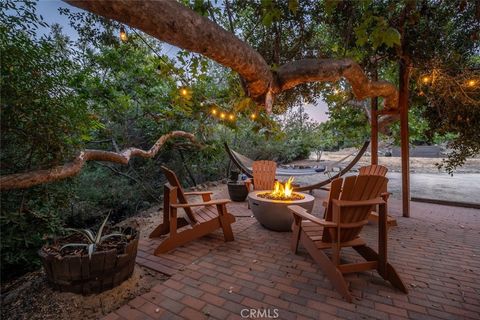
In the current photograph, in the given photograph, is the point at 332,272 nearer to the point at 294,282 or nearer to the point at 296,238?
the point at 294,282

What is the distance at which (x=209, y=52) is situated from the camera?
4.75 ft

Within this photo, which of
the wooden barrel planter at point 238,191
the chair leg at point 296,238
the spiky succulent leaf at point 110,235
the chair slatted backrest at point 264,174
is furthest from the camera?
the wooden barrel planter at point 238,191

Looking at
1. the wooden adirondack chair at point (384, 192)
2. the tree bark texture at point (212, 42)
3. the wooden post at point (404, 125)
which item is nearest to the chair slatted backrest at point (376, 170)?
the wooden adirondack chair at point (384, 192)

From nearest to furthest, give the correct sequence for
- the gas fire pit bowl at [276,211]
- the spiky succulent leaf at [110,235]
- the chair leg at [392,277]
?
1. the chair leg at [392,277]
2. the spiky succulent leaf at [110,235]
3. the gas fire pit bowl at [276,211]

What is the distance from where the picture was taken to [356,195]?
1947 mm

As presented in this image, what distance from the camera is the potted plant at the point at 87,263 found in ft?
5.75

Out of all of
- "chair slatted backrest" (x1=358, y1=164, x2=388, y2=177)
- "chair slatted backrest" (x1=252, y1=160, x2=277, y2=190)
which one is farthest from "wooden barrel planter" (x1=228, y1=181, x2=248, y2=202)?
"chair slatted backrest" (x1=358, y1=164, x2=388, y2=177)

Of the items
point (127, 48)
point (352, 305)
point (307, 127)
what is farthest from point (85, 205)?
point (307, 127)

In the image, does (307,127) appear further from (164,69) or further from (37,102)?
(37,102)

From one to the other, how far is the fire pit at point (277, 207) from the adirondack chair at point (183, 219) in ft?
1.73

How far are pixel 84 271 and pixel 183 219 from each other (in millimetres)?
1319

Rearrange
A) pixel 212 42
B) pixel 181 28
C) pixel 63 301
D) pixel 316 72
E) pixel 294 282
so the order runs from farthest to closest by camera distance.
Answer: pixel 316 72 < pixel 294 282 < pixel 63 301 < pixel 212 42 < pixel 181 28

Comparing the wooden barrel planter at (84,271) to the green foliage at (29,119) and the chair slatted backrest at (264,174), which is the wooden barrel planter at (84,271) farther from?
the chair slatted backrest at (264,174)

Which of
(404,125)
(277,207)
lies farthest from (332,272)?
(404,125)
